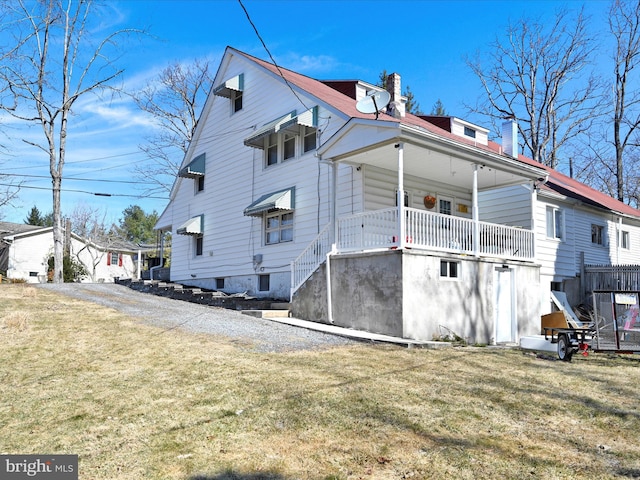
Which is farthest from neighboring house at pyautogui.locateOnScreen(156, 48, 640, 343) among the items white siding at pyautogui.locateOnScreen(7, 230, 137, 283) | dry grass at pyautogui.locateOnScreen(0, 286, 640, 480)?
white siding at pyautogui.locateOnScreen(7, 230, 137, 283)

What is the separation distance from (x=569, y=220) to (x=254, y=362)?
16723mm

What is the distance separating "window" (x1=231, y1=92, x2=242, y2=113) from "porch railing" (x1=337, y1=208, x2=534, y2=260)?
873 centimetres

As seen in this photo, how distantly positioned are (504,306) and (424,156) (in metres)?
4.59

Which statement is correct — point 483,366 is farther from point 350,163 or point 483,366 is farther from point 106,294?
point 106,294

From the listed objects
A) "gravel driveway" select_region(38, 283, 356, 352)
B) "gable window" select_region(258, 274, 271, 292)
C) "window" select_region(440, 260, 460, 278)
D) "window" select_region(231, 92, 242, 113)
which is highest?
"window" select_region(231, 92, 242, 113)

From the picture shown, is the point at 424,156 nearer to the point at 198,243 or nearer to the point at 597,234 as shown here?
the point at 198,243

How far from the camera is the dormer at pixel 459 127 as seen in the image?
794 inches

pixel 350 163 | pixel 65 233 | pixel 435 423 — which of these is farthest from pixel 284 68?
pixel 65 233

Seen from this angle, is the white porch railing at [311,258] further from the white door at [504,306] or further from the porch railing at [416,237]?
the white door at [504,306]

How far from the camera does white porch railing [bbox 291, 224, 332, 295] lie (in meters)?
14.3

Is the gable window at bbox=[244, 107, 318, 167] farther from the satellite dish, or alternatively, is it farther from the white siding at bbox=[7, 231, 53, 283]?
the white siding at bbox=[7, 231, 53, 283]

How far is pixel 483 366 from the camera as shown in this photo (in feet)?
28.9

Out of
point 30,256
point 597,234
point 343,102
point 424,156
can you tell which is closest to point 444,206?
point 424,156

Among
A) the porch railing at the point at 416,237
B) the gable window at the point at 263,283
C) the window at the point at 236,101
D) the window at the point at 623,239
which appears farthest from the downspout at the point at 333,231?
the window at the point at 623,239
